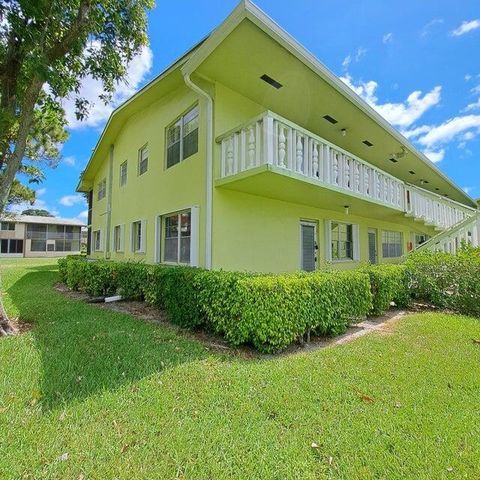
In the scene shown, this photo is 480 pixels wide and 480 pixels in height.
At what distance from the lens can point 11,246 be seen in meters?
43.0

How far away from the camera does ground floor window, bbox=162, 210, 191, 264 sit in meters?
8.27

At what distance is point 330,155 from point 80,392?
7251mm

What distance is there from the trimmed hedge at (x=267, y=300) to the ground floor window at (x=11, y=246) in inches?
1827

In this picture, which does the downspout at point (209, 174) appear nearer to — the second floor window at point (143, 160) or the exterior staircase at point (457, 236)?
the second floor window at point (143, 160)

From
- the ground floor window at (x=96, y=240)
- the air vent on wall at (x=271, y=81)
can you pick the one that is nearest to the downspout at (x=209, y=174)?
the air vent on wall at (x=271, y=81)

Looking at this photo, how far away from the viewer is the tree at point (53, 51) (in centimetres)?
539

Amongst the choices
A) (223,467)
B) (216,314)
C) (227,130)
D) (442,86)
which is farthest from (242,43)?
(442,86)

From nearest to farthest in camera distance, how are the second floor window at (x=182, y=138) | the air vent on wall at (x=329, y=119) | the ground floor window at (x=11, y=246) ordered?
the second floor window at (x=182, y=138) → the air vent on wall at (x=329, y=119) → the ground floor window at (x=11, y=246)

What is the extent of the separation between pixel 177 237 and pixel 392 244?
12.1m

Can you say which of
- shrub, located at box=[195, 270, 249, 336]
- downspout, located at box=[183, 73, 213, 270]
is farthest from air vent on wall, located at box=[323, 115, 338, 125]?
shrub, located at box=[195, 270, 249, 336]

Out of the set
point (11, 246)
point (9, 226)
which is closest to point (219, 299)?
point (9, 226)

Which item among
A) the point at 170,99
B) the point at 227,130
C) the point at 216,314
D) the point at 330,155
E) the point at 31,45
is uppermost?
the point at 170,99

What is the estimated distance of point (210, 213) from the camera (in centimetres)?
708

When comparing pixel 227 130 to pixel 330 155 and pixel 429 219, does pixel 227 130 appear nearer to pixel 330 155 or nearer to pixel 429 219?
pixel 330 155
